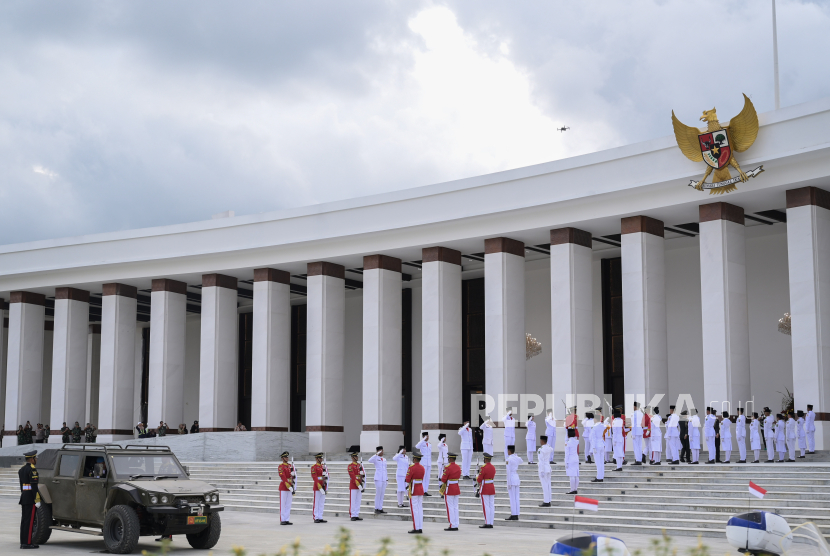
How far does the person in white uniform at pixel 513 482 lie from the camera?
15906 millimetres

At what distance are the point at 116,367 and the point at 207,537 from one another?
21.9 meters

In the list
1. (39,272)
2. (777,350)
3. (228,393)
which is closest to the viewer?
(777,350)

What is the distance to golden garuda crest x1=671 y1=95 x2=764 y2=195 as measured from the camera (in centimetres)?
2076

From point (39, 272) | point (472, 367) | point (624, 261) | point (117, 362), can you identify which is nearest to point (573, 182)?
point (624, 261)

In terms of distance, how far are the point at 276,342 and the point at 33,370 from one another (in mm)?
10771

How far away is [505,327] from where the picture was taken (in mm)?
25984

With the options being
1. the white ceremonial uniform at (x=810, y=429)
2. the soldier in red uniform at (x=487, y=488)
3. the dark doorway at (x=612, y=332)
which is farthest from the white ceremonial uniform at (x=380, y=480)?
the dark doorway at (x=612, y=332)

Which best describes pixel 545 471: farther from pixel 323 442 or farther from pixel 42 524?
pixel 323 442

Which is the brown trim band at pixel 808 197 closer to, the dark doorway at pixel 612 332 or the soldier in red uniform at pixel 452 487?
the dark doorway at pixel 612 332

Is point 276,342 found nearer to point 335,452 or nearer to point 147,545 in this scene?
point 335,452

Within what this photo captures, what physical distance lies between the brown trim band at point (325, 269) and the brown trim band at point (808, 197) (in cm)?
1422

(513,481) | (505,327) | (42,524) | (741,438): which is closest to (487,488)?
(513,481)

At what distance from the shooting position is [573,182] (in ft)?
78.2

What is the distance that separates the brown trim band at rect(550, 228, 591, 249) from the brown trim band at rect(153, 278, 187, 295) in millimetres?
14385
